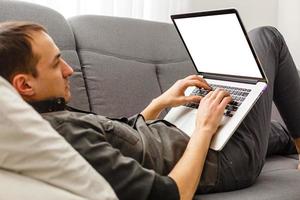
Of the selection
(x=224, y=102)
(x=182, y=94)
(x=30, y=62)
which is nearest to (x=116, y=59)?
(x=182, y=94)

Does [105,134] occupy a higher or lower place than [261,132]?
higher

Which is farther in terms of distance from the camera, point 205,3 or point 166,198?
point 205,3

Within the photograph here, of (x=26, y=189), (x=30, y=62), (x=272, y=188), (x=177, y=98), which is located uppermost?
(x=30, y=62)

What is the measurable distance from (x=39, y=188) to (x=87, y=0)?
1.43 m

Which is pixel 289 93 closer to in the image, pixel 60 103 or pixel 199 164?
pixel 199 164

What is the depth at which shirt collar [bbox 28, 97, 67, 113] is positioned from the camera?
3.31ft

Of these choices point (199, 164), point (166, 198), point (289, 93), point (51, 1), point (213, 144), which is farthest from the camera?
point (51, 1)

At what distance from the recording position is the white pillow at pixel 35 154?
0.79 metres

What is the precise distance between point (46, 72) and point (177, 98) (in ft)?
1.66

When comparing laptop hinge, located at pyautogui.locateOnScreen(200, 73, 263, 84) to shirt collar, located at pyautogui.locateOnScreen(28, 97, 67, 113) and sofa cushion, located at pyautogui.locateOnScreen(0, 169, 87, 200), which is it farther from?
sofa cushion, located at pyautogui.locateOnScreen(0, 169, 87, 200)

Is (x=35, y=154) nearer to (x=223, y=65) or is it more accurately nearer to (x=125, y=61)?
(x=223, y=65)

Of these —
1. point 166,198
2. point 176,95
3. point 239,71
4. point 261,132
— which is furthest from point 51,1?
point 166,198

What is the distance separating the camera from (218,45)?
139 centimetres

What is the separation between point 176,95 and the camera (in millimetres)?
1417
